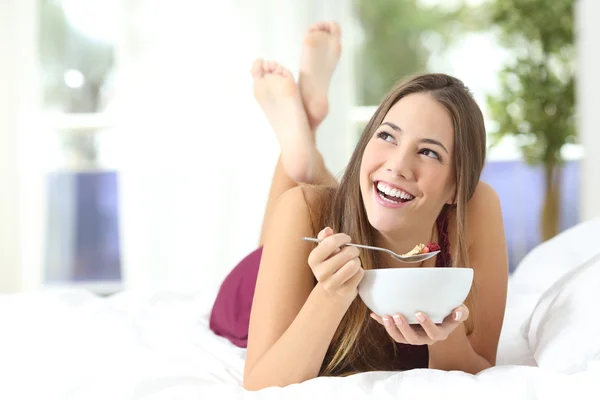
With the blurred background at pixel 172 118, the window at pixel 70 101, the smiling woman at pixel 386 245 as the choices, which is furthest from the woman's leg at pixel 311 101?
the window at pixel 70 101

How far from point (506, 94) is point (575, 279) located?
3.47 m

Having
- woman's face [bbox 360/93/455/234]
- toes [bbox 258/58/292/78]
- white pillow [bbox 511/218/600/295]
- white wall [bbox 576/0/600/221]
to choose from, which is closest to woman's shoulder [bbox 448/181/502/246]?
woman's face [bbox 360/93/455/234]

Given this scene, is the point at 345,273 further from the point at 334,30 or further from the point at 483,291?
the point at 334,30

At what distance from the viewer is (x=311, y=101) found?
2.23 m

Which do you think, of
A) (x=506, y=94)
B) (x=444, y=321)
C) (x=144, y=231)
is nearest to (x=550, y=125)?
(x=506, y=94)

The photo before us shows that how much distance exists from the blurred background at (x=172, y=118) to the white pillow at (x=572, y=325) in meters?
2.96

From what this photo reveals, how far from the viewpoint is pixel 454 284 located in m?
1.08

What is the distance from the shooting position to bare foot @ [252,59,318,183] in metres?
2.08

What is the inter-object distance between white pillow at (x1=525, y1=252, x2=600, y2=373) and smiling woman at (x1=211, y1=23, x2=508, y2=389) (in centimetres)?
13

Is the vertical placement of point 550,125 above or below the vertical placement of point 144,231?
above

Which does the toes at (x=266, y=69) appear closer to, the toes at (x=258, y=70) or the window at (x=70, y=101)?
the toes at (x=258, y=70)

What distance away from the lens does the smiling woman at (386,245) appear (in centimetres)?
120

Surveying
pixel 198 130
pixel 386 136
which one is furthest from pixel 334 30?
pixel 198 130

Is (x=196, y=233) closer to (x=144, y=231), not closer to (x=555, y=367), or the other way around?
(x=144, y=231)
